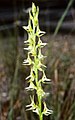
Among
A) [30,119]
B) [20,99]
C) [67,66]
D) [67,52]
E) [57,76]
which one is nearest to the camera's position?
[30,119]

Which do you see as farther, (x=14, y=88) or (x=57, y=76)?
(x=57, y=76)

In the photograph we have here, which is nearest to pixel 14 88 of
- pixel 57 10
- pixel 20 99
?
pixel 20 99

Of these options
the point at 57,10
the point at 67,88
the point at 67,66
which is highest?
the point at 57,10

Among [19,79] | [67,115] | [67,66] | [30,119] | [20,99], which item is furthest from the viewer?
[67,66]

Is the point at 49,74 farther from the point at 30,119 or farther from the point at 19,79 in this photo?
the point at 30,119

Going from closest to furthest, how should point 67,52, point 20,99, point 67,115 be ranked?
1. point 67,115
2. point 20,99
3. point 67,52

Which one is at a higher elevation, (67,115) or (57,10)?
(57,10)

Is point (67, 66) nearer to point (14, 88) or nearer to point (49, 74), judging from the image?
point (49, 74)

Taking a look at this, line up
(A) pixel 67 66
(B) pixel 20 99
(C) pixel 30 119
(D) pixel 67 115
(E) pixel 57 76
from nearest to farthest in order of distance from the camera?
(C) pixel 30 119, (D) pixel 67 115, (B) pixel 20 99, (E) pixel 57 76, (A) pixel 67 66

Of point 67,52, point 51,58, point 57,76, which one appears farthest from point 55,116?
point 67,52
